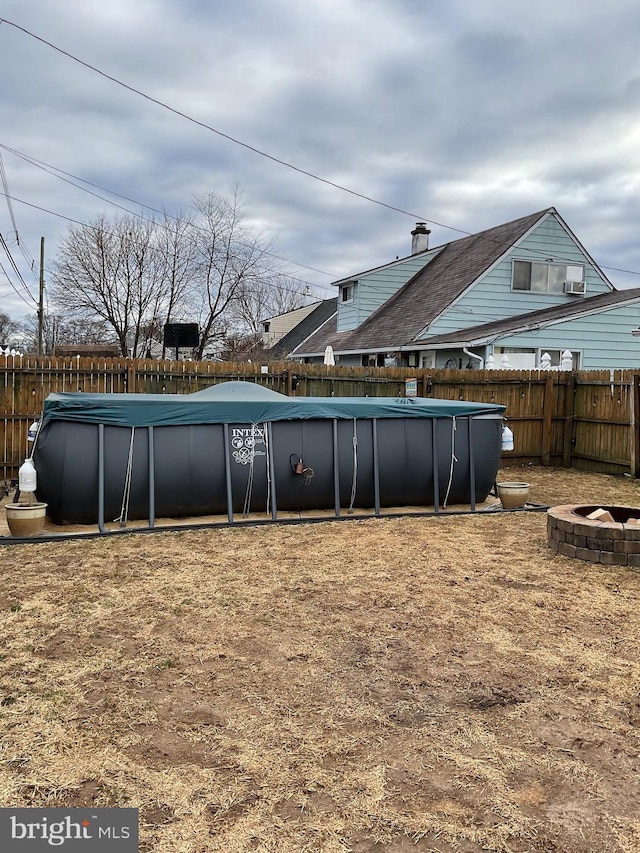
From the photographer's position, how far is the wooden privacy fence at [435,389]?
8.53 metres

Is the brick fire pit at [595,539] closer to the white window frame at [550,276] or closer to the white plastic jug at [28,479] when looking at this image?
the white plastic jug at [28,479]

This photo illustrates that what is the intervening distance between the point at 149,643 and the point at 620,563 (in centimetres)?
383

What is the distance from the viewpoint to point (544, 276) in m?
15.2

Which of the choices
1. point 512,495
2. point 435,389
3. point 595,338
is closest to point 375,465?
point 512,495

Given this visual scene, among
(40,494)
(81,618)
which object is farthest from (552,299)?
(81,618)

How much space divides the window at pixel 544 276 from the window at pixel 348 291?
5.40 meters

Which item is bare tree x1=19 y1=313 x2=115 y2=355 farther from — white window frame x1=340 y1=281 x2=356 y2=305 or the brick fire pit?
the brick fire pit

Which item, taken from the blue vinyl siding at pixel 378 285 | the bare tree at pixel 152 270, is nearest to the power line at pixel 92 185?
the bare tree at pixel 152 270

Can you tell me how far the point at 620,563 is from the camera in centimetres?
498

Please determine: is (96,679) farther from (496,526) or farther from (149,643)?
(496,526)

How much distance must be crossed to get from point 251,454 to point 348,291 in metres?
13.7

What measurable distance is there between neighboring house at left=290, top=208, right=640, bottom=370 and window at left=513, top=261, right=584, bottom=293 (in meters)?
0.03

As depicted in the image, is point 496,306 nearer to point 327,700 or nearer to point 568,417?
point 568,417

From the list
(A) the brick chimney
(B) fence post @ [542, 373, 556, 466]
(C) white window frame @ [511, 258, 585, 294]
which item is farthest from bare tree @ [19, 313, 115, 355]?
(B) fence post @ [542, 373, 556, 466]
